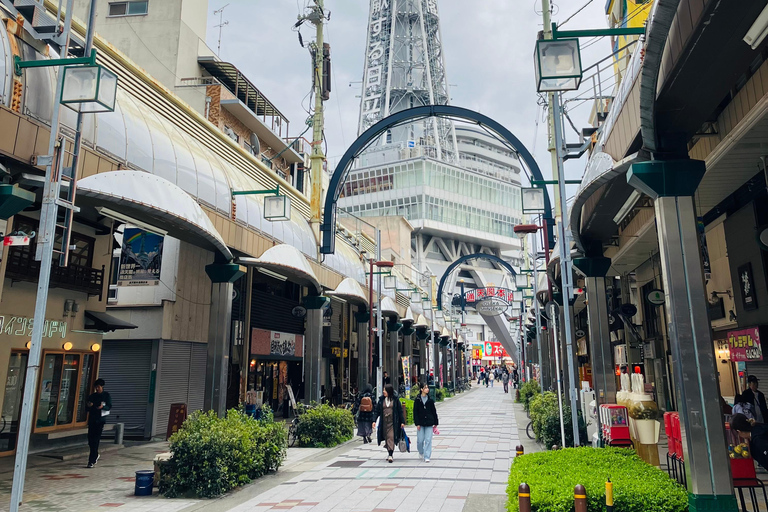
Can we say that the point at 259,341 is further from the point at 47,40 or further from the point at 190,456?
the point at 47,40

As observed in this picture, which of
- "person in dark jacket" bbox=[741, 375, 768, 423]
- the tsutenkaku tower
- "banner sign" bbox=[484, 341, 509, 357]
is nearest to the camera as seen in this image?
"person in dark jacket" bbox=[741, 375, 768, 423]

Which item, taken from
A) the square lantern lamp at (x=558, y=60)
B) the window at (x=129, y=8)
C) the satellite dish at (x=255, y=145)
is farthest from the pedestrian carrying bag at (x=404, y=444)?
the window at (x=129, y=8)

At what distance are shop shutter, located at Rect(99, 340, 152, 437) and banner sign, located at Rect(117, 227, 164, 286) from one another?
2.12 meters

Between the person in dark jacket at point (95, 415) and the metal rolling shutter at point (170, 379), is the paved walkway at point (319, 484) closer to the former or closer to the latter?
the person in dark jacket at point (95, 415)

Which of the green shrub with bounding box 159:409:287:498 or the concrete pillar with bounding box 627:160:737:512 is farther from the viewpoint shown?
the green shrub with bounding box 159:409:287:498

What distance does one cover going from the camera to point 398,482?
1167 cm

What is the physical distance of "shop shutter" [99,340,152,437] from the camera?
1831cm

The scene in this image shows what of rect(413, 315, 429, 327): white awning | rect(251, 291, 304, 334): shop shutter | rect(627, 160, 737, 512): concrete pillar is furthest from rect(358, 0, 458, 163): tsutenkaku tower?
rect(627, 160, 737, 512): concrete pillar

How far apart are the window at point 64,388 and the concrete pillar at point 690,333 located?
50.8 feet

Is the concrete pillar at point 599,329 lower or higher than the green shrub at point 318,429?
higher

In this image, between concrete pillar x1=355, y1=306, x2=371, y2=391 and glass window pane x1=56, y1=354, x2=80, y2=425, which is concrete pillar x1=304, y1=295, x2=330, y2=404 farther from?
glass window pane x1=56, y1=354, x2=80, y2=425

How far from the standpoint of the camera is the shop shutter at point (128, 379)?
1831 centimetres

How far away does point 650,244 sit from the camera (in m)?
17.9

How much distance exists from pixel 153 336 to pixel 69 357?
2.61 m
